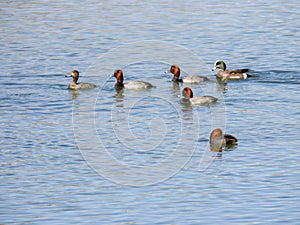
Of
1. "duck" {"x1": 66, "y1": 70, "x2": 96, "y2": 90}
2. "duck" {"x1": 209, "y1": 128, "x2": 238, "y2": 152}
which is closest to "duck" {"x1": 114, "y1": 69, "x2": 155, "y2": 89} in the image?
"duck" {"x1": 66, "y1": 70, "x2": 96, "y2": 90}

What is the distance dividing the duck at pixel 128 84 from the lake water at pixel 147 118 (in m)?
0.22

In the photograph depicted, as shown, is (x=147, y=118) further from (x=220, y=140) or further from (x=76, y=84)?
(x=76, y=84)

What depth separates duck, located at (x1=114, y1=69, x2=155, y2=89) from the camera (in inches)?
818

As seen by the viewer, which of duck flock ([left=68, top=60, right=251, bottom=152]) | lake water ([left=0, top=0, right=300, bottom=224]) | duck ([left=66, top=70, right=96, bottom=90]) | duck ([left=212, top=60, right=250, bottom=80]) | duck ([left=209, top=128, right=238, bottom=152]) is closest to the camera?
lake water ([left=0, top=0, right=300, bottom=224])

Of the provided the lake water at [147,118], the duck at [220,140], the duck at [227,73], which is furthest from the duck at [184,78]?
the duck at [220,140]

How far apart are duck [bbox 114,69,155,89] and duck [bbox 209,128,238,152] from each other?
16.9 feet

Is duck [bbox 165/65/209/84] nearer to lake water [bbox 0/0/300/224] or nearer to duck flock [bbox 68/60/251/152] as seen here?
duck flock [bbox 68/60/251/152]

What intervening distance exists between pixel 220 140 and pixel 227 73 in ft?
21.5

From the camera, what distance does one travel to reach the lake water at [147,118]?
12609mm

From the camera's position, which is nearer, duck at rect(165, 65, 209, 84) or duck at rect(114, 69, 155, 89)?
duck at rect(114, 69, 155, 89)

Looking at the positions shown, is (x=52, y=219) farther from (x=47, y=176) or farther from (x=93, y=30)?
(x=93, y=30)

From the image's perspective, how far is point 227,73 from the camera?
22062mm

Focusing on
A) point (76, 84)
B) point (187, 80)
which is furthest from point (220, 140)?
point (76, 84)

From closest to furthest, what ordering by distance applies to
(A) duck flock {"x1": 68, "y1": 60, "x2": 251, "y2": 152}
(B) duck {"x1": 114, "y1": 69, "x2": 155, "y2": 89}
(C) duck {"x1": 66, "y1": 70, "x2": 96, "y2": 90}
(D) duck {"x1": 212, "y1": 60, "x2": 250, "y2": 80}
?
(A) duck flock {"x1": 68, "y1": 60, "x2": 251, "y2": 152} < (B) duck {"x1": 114, "y1": 69, "x2": 155, "y2": 89} < (C) duck {"x1": 66, "y1": 70, "x2": 96, "y2": 90} < (D) duck {"x1": 212, "y1": 60, "x2": 250, "y2": 80}
